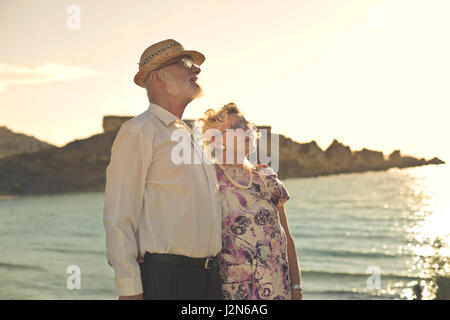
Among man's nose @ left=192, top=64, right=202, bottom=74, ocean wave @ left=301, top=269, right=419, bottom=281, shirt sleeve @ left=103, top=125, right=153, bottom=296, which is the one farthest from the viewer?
ocean wave @ left=301, top=269, right=419, bottom=281

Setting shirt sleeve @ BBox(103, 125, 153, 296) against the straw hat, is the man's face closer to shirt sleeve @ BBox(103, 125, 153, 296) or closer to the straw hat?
the straw hat

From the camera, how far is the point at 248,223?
217 centimetres

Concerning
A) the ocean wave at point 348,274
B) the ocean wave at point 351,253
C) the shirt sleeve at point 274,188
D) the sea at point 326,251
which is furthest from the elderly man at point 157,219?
the ocean wave at point 351,253

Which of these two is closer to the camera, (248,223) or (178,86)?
(178,86)

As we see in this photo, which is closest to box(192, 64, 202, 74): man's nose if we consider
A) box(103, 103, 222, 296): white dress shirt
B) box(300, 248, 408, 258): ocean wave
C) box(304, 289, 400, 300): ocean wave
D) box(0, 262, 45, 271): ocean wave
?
box(103, 103, 222, 296): white dress shirt

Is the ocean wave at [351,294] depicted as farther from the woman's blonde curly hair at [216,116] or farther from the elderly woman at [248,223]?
the woman's blonde curly hair at [216,116]

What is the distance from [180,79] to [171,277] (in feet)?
2.62

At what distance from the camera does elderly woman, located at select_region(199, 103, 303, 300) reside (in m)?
2.13

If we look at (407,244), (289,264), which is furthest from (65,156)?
(289,264)

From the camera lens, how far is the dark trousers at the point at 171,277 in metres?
1.85

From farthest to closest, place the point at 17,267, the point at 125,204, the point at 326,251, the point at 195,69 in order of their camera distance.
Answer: the point at 326,251 → the point at 17,267 → the point at 195,69 → the point at 125,204

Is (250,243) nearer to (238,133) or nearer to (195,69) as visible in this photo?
(238,133)

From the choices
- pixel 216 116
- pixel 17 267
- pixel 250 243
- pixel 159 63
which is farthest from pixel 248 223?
pixel 17 267
